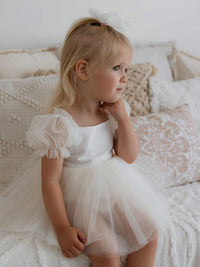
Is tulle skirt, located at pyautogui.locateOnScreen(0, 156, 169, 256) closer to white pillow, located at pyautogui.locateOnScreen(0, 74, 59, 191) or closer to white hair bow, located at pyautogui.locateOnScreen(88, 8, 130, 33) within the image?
white pillow, located at pyautogui.locateOnScreen(0, 74, 59, 191)

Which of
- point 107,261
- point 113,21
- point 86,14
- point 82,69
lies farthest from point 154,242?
point 86,14

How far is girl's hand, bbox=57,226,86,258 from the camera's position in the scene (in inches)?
37.9

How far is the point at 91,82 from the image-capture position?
108cm

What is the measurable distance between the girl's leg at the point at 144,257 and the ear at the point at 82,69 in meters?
0.55

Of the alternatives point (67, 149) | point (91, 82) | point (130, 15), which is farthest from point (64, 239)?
point (130, 15)

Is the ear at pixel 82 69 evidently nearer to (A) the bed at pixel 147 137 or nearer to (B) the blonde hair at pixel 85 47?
(B) the blonde hair at pixel 85 47

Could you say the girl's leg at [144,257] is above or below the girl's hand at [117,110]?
below

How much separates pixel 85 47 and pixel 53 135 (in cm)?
29

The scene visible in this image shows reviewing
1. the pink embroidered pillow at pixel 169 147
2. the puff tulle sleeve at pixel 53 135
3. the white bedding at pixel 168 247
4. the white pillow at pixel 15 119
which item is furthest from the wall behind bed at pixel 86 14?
the white bedding at pixel 168 247

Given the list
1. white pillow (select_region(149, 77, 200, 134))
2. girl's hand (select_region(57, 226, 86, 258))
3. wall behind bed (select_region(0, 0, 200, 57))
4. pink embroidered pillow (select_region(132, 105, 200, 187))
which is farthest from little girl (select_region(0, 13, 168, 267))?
wall behind bed (select_region(0, 0, 200, 57))

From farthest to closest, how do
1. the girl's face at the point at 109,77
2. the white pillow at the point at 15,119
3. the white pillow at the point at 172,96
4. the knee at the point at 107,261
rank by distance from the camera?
the white pillow at the point at 172,96, the white pillow at the point at 15,119, the girl's face at the point at 109,77, the knee at the point at 107,261

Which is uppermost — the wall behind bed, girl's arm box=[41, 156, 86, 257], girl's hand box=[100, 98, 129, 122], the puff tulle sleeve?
the wall behind bed

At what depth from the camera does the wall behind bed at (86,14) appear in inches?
66.7

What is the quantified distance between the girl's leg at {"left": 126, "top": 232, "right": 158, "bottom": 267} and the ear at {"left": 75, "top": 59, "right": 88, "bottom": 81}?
55 cm
